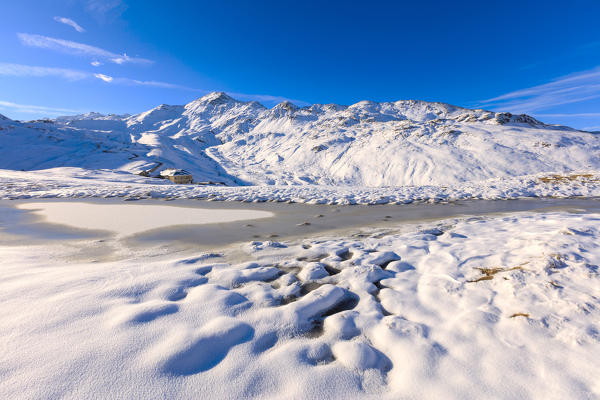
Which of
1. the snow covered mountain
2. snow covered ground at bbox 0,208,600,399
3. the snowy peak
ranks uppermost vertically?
the snowy peak

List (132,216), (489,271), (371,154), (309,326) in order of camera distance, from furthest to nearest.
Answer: (371,154) < (132,216) < (489,271) < (309,326)

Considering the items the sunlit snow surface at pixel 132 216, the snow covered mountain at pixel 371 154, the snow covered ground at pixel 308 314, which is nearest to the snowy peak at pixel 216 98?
the snow covered mountain at pixel 371 154

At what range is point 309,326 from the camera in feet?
6.58

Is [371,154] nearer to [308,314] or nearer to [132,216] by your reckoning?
[132,216]

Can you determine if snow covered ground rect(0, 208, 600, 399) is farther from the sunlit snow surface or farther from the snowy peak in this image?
the snowy peak

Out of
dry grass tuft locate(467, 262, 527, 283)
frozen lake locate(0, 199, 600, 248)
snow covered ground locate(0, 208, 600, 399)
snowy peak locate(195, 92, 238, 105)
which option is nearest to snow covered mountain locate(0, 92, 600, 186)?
frozen lake locate(0, 199, 600, 248)

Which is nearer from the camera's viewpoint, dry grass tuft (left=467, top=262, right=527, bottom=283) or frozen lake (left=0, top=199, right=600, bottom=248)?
dry grass tuft (left=467, top=262, right=527, bottom=283)

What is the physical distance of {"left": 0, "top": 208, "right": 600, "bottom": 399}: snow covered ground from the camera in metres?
1.43

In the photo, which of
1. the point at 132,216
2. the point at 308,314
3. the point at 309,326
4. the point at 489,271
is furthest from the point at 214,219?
the point at 489,271

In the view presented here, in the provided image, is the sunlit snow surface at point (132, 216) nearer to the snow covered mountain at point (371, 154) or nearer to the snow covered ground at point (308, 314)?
the snow covered ground at point (308, 314)

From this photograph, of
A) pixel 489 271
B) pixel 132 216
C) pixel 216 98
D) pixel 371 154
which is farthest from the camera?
pixel 216 98

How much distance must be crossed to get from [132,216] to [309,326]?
6.35 metres

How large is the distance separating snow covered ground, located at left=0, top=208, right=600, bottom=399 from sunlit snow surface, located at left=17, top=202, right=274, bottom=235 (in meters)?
2.08

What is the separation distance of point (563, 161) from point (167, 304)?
40.4 m
